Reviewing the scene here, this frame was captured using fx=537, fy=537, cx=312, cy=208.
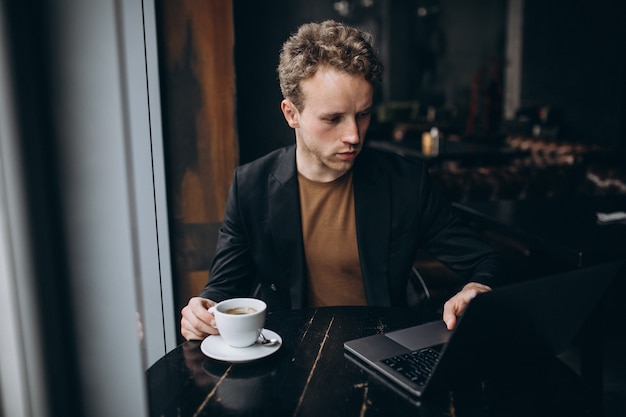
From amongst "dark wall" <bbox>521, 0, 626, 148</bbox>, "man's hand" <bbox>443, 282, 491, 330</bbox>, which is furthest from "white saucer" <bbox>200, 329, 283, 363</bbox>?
"dark wall" <bbox>521, 0, 626, 148</bbox>

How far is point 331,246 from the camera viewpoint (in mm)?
1709

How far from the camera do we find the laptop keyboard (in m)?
1.01

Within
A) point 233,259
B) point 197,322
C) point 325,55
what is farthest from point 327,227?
point 197,322

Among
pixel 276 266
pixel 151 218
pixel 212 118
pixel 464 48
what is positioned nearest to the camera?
pixel 276 266

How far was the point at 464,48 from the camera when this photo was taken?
49.5 ft

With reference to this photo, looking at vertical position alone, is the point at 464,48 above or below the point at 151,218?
above

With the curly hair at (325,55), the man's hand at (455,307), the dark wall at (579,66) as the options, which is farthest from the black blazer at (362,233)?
the dark wall at (579,66)

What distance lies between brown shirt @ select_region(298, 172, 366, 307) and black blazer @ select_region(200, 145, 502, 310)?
0.15ft

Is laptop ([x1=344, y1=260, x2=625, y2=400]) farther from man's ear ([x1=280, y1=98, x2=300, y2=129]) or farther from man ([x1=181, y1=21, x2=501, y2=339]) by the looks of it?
man's ear ([x1=280, y1=98, x2=300, y2=129])

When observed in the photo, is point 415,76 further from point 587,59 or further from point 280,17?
point 280,17

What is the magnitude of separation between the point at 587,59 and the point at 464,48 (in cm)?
745

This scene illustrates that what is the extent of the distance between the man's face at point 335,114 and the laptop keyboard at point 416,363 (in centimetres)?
63

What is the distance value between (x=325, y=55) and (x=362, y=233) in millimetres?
548

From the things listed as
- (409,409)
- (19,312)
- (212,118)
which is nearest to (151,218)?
(212,118)
